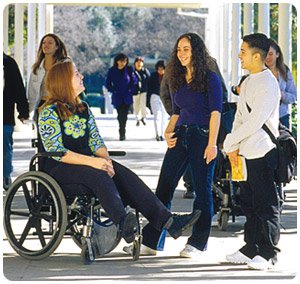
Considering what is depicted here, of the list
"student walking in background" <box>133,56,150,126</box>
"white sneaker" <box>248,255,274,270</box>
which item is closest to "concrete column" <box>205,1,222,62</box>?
"student walking in background" <box>133,56,150,126</box>

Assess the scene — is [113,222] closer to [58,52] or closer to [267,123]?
[267,123]

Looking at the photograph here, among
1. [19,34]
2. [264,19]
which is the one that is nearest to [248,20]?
[264,19]

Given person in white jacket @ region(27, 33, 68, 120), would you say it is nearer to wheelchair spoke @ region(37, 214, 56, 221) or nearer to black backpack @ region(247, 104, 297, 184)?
wheelchair spoke @ region(37, 214, 56, 221)

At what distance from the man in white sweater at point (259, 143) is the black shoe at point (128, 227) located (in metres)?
0.86

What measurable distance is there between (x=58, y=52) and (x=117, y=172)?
3022 millimetres

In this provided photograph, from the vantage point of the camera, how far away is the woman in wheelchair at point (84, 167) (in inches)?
353

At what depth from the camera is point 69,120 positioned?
9195mm

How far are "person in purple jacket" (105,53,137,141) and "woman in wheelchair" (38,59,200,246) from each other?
14517mm

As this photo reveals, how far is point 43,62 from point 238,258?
3967mm

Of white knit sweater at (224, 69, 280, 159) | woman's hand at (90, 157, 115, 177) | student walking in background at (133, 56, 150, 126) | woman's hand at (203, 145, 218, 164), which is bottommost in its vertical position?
student walking in background at (133, 56, 150, 126)

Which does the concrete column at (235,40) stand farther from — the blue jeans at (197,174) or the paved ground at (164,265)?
the blue jeans at (197,174)

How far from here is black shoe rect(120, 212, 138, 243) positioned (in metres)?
8.91

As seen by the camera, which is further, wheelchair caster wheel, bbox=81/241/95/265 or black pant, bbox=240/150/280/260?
wheelchair caster wheel, bbox=81/241/95/265

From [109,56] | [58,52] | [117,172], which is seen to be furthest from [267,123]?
[109,56]
